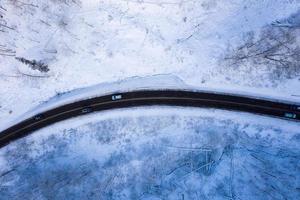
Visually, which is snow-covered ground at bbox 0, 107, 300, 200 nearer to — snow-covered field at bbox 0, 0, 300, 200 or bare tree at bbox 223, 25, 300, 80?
snow-covered field at bbox 0, 0, 300, 200

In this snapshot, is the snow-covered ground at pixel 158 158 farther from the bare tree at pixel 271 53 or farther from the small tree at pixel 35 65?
the small tree at pixel 35 65

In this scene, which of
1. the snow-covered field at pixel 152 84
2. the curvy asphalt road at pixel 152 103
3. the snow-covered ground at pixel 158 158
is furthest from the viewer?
the curvy asphalt road at pixel 152 103

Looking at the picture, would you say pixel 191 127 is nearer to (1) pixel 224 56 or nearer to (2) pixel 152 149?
(2) pixel 152 149

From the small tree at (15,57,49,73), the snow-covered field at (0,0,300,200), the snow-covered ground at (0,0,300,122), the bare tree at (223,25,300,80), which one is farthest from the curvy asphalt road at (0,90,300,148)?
the small tree at (15,57,49,73)

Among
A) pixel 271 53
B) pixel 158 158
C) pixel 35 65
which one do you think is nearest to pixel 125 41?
pixel 35 65

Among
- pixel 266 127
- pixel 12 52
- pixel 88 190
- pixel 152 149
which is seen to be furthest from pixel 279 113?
pixel 12 52

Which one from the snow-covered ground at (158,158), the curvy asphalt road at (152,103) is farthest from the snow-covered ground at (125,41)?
the snow-covered ground at (158,158)
